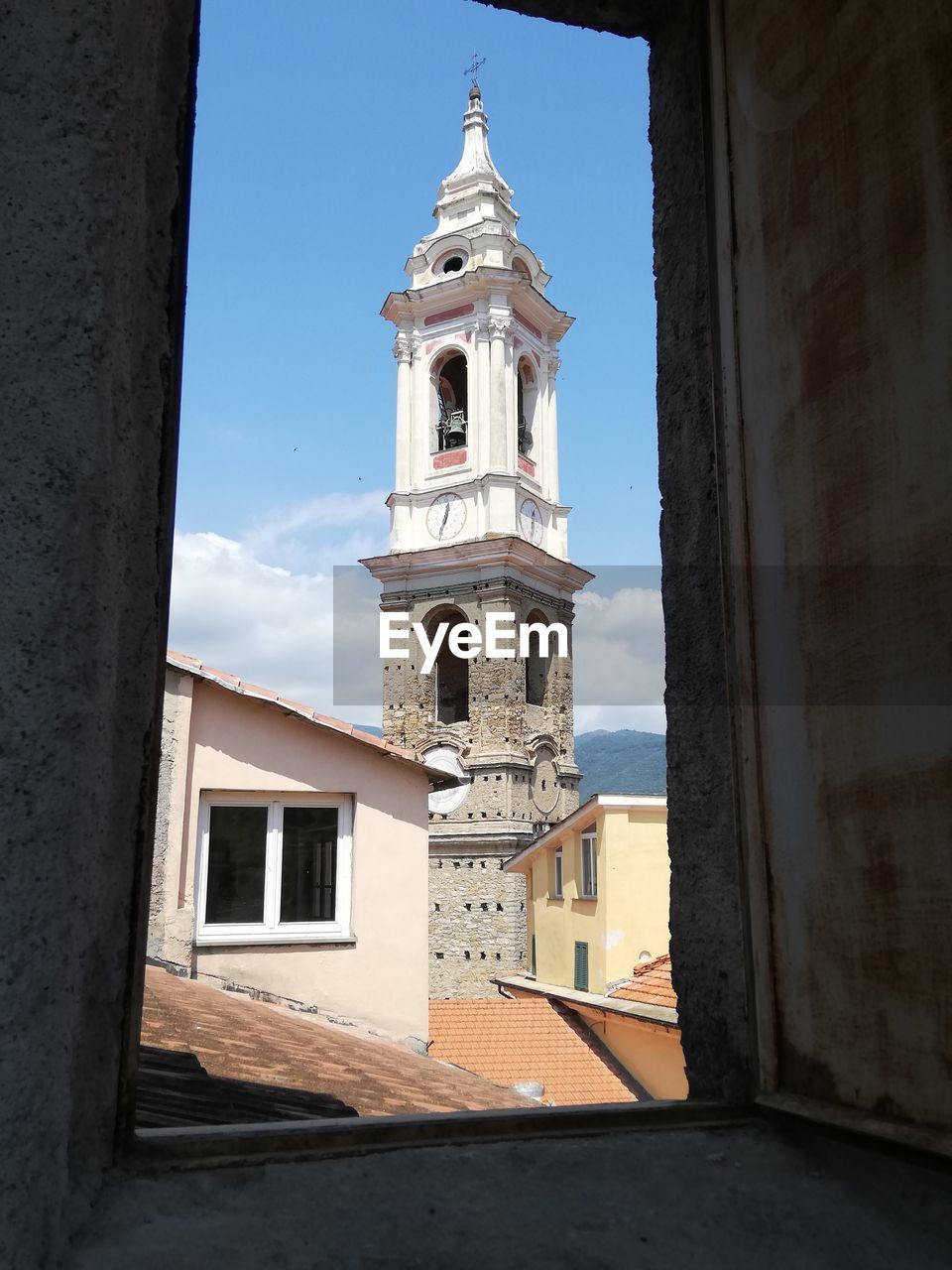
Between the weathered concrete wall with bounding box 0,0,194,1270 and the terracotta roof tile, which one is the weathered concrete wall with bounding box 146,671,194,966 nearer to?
the terracotta roof tile

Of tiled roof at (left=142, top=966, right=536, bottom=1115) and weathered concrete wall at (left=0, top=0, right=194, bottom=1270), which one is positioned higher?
weathered concrete wall at (left=0, top=0, right=194, bottom=1270)

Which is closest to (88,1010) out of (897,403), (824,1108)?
(824,1108)

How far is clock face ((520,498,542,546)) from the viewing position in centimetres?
2716

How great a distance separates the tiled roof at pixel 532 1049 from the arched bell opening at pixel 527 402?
17134 millimetres

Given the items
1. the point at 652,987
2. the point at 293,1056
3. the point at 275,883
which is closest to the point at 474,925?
the point at 652,987

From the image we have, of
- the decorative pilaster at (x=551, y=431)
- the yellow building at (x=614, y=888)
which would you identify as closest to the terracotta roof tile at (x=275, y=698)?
the yellow building at (x=614, y=888)

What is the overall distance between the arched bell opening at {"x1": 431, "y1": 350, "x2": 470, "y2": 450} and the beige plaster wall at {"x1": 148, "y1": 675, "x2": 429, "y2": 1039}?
19352mm

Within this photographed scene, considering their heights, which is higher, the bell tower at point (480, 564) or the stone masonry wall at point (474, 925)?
the bell tower at point (480, 564)

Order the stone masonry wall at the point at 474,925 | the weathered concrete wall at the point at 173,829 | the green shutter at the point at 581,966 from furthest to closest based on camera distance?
1. the stone masonry wall at the point at 474,925
2. the green shutter at the point at 581,966
3. the weathered concrete wall at the point at 173,829

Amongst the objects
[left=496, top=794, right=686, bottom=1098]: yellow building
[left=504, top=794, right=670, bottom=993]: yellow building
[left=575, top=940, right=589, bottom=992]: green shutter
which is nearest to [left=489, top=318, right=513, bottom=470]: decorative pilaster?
[left=496, top=794, right=686, bottom=1098]: yellow building

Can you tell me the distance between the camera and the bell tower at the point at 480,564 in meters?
25.5

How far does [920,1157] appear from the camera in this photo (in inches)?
59.4

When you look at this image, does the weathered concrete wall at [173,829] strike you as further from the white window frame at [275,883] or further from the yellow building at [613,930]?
the yellow building at [613,930]

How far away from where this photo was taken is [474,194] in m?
29.5
